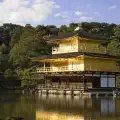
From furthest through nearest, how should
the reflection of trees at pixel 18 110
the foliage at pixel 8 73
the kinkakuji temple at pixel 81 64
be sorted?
the foliage at pixel 8 73
the kinkakuji temple at pixel 81 64
the reflection of trees at pixel 18 110

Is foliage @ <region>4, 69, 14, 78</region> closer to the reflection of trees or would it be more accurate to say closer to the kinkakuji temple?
the kinkakuji temple

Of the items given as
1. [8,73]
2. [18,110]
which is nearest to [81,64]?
[8,73]

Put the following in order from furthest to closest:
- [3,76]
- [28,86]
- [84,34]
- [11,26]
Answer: [11,26] → [3,76] → [28,86] → [84,34]

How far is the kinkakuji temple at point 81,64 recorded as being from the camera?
45.5 meters

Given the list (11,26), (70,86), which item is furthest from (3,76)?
(11,26)

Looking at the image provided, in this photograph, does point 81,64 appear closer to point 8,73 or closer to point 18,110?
point 8,73

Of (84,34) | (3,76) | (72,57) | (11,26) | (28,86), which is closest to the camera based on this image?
(72,57)

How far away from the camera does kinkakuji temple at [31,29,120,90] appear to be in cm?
4547

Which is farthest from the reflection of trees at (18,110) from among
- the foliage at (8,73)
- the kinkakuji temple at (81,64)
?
the foliage at (8,73)

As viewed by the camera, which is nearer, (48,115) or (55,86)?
(48,115)

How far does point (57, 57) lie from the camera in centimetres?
4750

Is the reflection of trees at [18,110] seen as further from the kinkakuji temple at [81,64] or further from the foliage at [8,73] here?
the foliage at [8,73]

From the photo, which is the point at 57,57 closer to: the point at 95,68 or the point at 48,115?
the point at 95,68

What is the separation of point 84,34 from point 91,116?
2837 cm
